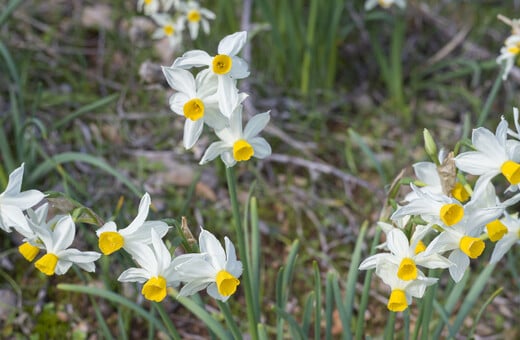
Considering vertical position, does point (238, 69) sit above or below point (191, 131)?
above

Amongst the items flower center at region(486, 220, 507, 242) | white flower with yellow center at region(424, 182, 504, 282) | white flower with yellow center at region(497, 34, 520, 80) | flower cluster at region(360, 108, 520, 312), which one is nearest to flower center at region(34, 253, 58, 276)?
flower cluster at region(360, 108, 520, 312)

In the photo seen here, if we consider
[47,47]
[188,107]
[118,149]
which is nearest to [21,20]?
[47,47]

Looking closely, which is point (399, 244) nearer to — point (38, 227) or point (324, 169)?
point (38, 227)

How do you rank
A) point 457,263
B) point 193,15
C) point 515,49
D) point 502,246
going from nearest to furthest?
point 457,263
point 502,246
point 515,49
point 193,15

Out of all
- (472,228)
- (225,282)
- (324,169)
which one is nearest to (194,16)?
(324,169)

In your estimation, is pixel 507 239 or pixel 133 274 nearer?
pixel 133 274

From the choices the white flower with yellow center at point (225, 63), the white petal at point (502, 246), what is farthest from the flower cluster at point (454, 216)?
the white flower with yellow center at point (225, 63)

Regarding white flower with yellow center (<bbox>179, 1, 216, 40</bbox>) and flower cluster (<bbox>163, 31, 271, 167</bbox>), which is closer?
flower cluster (<bbox>163, 31, 271, 167</bbox>)

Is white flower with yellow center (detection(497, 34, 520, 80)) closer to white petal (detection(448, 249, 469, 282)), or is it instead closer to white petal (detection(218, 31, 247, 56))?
white petal (detection(448, 249, 469, 282))
